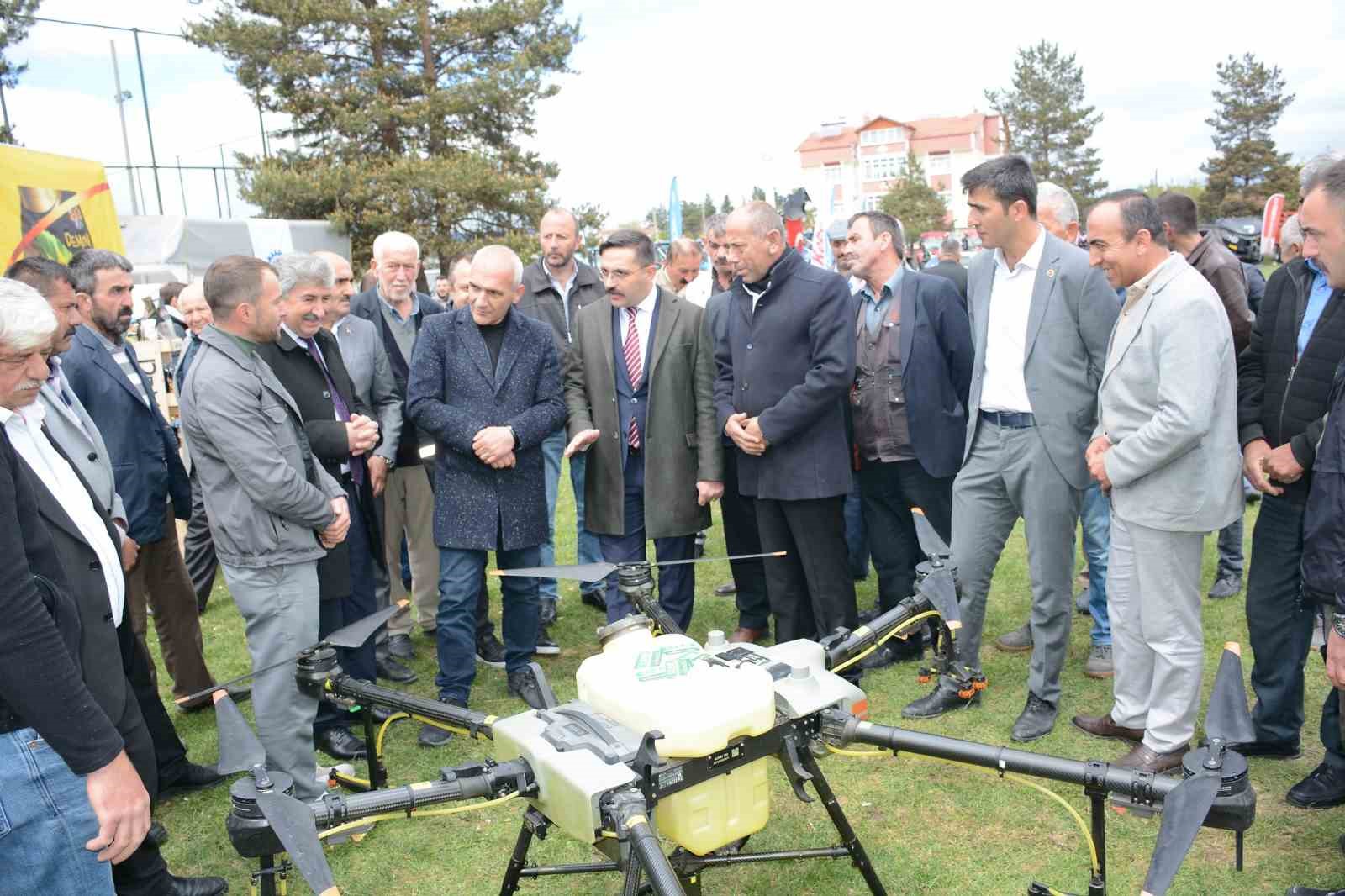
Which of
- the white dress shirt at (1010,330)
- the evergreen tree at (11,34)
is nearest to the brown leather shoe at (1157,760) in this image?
the white dress shirt at (1010,330)

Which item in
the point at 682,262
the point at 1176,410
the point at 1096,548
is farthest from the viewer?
the point at 682,262

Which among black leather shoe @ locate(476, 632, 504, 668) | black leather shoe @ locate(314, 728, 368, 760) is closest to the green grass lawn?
black leather shoe @ locate(314, 728, 368, 760)

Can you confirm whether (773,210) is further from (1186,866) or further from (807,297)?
(1186,866)

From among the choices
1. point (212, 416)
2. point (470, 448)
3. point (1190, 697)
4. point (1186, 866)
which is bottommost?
point (1186, 866)

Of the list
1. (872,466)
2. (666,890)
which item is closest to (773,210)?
(872,466)

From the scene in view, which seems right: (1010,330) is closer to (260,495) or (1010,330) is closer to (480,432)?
(480,432)

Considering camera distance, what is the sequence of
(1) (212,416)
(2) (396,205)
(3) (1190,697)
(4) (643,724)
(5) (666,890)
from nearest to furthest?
1. (5) (666,890)
2. (4) (643,724)
3. (1) (212,416)
4. (3) (1190,697)
5. (2) (396,205)

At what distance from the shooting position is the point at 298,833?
2.03 m

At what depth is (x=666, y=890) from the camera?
1.88m

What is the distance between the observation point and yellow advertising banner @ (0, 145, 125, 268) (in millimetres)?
9305

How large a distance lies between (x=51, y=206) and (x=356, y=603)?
24.0ft

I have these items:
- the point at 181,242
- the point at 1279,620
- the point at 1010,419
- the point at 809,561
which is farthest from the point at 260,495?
the point at 181,242

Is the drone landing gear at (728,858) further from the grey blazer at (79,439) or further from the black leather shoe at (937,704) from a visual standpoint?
the grey blazer at (79,439)

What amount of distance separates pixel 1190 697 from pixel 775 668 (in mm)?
2465
